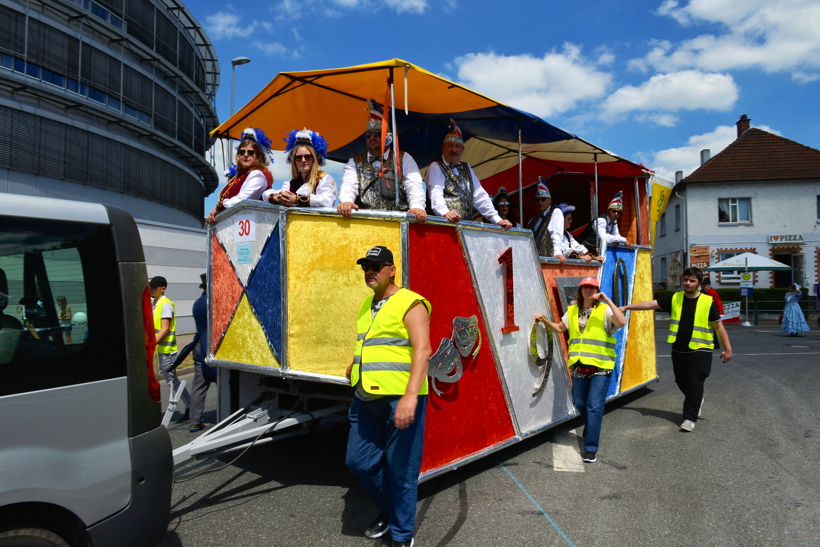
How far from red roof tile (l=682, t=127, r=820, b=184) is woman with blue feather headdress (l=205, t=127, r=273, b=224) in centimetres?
3096

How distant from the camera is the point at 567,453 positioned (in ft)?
17.3

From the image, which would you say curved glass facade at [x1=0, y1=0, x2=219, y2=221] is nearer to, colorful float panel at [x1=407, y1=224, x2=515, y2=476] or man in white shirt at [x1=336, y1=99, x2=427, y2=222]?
man in white shirt at [x1=336, y1=99, x2=427, y2=222]

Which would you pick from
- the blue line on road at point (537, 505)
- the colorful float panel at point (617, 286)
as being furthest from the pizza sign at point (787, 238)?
the blue line on road at point (537, 505)

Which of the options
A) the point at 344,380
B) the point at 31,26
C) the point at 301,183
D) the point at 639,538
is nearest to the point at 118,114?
the point at 31,26

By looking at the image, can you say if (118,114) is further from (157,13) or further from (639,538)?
(639,538)

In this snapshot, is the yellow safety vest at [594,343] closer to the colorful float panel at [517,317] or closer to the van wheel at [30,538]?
the colorful float panel at [517,317]

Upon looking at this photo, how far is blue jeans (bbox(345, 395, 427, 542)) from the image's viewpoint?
3273 mm

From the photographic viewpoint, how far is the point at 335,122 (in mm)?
5973

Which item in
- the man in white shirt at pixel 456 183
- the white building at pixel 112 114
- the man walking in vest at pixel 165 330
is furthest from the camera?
the white building at pixel 112 114

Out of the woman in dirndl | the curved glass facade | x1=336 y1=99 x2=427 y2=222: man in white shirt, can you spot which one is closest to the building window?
the woman in dirndl

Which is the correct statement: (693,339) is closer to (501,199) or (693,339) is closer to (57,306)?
(501,199)

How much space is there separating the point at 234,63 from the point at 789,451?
1608 centimetres

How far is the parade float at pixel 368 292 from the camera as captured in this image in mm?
4086

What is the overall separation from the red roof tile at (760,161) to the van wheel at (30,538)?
111 ft
